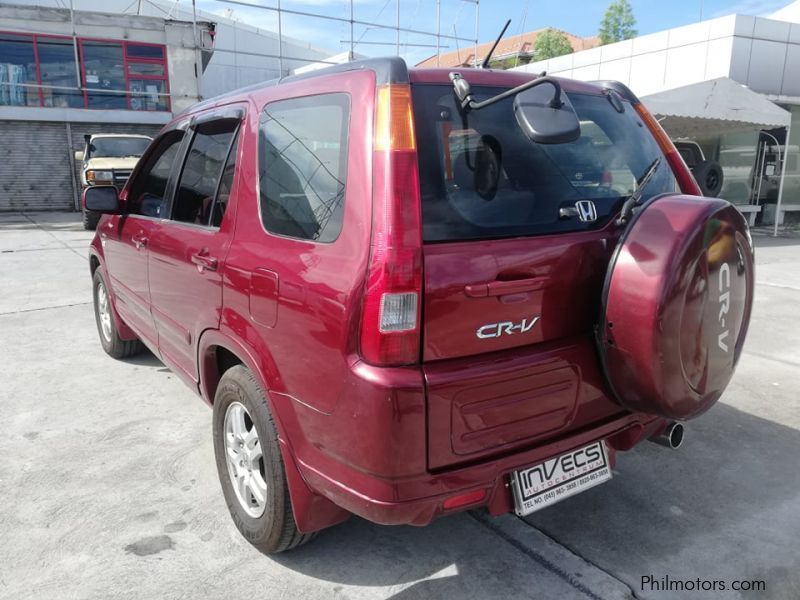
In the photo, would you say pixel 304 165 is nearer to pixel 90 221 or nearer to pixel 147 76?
pixel 90 221

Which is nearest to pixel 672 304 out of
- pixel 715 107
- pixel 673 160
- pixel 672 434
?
pixel 672 434

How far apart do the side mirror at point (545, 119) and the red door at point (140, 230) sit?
213 centimetres

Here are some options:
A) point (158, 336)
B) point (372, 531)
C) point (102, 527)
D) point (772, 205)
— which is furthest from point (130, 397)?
point (772, 205)

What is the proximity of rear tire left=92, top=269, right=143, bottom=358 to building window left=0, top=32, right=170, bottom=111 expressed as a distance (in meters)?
16.5

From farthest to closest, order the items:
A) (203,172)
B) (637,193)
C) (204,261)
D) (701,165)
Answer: (701,165)
(203,172)
(204,261)
(637,193)

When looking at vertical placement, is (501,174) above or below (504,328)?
above

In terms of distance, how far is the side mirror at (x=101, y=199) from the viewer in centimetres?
372

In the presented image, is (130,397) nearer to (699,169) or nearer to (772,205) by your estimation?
(699,169)

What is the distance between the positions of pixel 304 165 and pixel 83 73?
2021cm

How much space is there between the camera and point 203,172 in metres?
3.02

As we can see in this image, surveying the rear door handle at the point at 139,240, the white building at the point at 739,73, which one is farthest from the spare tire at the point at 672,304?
the white building at the point at 739,73

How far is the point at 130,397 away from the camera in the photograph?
421 cm

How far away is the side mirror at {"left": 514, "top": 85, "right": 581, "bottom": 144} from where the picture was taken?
1.99 metres

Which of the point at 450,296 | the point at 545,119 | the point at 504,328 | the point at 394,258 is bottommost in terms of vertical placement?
the point at 504,328
